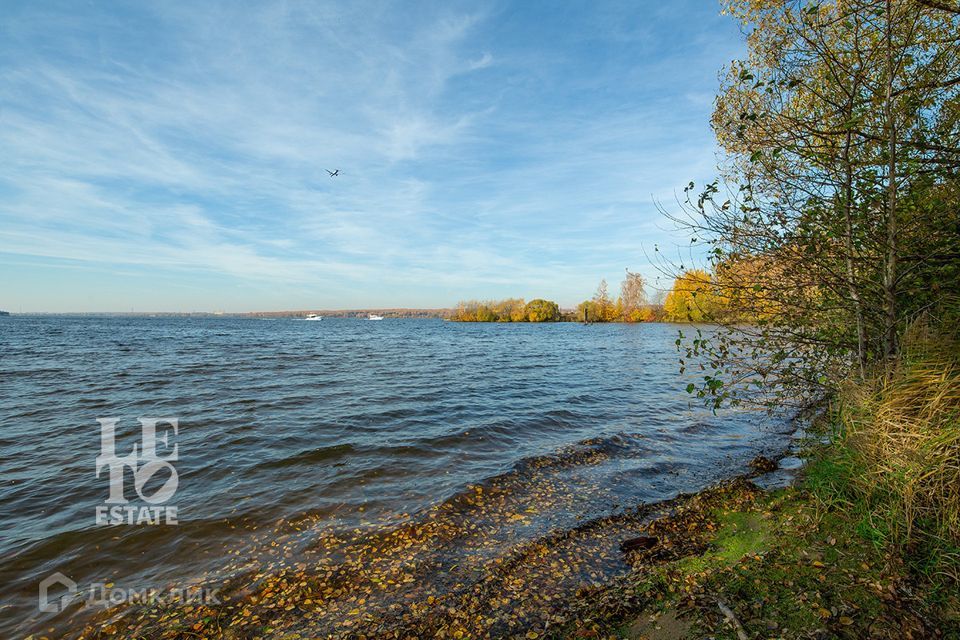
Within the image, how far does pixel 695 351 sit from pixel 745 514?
2725 millimetres

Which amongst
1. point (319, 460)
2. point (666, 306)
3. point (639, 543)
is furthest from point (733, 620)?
point (666, 306)

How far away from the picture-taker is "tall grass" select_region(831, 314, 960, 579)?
13.3 feet

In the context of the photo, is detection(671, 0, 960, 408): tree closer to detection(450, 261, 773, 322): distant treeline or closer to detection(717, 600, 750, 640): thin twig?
detection(450, 261, 773, 322): distant treeline

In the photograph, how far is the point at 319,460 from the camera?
33.2ft

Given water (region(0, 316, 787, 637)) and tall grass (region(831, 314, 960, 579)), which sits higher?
tall grass (region(831, 314, 960, 579))

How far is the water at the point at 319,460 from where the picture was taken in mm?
6508

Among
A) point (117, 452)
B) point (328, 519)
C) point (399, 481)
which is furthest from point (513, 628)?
point (117, 452)

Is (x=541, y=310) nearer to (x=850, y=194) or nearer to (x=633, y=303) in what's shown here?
(x=633, y=303)

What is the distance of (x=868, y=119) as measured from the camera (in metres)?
5.89

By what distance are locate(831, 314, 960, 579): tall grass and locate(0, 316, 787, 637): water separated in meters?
3.67

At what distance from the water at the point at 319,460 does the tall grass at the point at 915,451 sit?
12.0 ft

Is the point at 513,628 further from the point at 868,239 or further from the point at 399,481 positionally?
the point at 868,239

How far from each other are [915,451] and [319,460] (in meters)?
10.4

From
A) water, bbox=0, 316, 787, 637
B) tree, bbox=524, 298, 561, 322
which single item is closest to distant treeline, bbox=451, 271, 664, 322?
tree, bbox=524, 298, 561, 322
